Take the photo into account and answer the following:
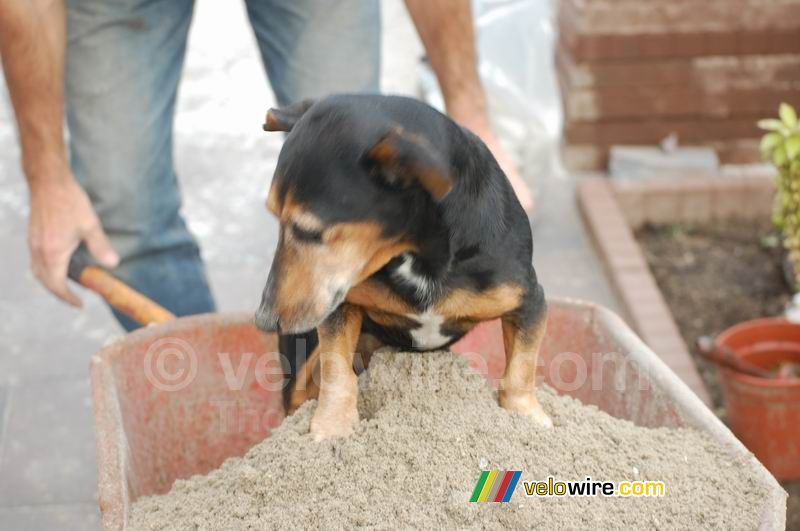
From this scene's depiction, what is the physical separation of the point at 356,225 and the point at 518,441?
0.60 metres

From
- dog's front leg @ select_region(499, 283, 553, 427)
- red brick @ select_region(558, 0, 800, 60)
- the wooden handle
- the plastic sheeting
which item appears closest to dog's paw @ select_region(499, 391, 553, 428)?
dog's front leg @ select_region(499, 283, 553, 427)

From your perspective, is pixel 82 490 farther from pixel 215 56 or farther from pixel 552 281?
pixel 215 56

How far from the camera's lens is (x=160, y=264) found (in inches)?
116

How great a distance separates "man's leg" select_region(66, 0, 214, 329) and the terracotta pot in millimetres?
1735

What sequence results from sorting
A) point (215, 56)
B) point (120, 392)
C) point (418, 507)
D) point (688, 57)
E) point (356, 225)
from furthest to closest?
point (215, 56) < point (688, 57) < point (120, 392) < point (418, 507) < point (356, 225)

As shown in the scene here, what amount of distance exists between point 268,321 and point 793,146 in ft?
7.34

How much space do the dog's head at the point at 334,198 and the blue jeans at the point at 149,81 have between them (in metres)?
1.22


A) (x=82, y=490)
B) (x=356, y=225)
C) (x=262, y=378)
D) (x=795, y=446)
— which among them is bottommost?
(x=82, y=490)

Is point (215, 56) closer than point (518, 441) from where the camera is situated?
No

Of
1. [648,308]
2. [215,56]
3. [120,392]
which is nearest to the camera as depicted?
[120,392]

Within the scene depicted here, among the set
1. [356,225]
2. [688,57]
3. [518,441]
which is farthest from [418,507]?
[688,57]

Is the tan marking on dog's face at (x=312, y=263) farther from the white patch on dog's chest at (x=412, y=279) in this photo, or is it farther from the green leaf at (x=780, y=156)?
the green leaf at (x=780, y=156)

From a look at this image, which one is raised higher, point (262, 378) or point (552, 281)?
point (262, 378)

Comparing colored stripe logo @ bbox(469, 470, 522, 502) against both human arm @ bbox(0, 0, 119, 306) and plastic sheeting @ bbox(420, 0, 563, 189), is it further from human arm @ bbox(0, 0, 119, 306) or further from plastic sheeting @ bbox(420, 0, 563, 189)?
plastic sheeting @ bbox(420, 0, 563, 189)
